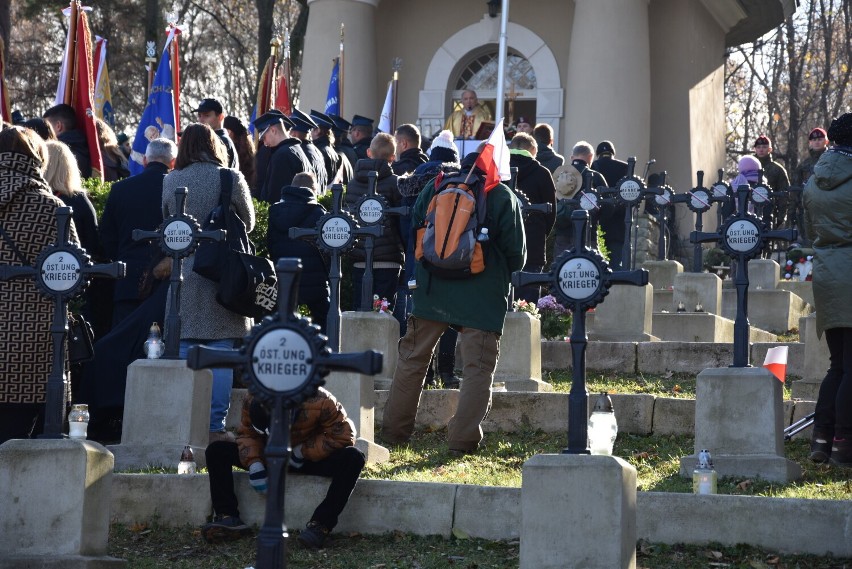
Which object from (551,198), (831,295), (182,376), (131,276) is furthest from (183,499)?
(551,198)

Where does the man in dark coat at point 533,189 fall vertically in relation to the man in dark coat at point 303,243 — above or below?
above

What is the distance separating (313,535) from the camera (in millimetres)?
7270

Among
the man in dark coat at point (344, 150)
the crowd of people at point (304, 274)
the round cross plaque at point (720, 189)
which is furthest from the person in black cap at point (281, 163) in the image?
the round cross plaque at point (720, 189)

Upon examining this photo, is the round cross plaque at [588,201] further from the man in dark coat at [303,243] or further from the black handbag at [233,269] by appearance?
the black handbag at [233,269]

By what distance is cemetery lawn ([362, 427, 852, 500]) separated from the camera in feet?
26.3

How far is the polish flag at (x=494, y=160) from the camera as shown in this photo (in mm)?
9156

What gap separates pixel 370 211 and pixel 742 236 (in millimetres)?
3023

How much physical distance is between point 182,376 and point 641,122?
14.4 m

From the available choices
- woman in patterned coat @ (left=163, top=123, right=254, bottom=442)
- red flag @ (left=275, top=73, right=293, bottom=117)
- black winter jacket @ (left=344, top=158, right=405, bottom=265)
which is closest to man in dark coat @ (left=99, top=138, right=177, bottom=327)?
woman in patterned coat @ (left=163, top=123, right=254, bottom=442)

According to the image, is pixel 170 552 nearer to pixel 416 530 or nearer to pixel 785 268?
pixel 416 530

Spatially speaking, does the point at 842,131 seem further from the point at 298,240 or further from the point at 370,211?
the point at 298,240

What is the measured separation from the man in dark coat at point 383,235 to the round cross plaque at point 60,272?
4832 millimetres

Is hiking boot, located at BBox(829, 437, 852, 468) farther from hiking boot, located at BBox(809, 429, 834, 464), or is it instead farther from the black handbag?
the black handbag

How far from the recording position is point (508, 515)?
7406mm
